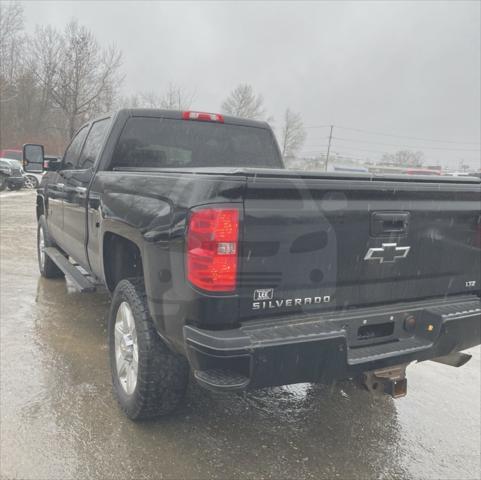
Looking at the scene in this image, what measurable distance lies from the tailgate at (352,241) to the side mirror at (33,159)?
401cm

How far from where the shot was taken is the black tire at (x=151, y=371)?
103 inches

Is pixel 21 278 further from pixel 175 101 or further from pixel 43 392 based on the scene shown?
pixel 175 101

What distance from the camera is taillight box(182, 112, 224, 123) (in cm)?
406

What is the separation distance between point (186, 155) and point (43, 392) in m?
2.17

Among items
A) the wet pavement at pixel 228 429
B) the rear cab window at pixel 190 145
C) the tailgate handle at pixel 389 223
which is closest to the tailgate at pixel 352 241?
the tailgate handle at pixel 389 223

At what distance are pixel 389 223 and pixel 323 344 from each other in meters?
0.75

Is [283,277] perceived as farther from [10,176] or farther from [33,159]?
[10,176]

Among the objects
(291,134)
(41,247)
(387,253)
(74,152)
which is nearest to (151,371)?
(387,253)

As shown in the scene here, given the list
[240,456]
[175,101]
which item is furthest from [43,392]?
[175,101]

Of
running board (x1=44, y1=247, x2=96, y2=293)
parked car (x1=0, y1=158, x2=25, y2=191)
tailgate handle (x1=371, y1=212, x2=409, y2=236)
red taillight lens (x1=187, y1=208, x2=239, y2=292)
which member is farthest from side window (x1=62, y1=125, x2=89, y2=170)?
parked car (x1=0, y1=158, x2=25, y2=191)

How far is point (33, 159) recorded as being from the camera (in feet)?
17.4

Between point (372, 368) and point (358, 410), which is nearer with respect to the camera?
point (372, 368)

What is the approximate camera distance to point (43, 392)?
10.7ft

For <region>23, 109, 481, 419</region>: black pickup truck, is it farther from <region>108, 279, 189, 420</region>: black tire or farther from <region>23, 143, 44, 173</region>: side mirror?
<region>23, 143, 44, 173</region>: side mirror
